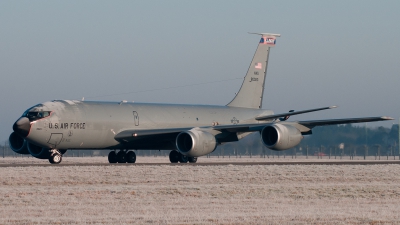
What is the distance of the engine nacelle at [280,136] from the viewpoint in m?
37.4

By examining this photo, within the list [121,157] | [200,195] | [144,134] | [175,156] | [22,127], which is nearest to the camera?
[200,195]

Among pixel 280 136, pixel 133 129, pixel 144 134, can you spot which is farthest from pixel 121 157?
pixel 280 136

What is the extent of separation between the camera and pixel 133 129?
130 feet

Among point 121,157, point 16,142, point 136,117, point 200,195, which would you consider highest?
point 136,117

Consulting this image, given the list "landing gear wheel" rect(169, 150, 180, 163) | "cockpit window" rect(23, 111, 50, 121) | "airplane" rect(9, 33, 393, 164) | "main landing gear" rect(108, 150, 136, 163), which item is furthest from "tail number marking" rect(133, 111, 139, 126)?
"cockpit window" rect(23, 111, 50, 121)

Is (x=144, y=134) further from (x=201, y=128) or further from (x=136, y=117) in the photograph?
(x=201, y=128)

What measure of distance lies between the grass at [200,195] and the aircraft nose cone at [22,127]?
531 centimetres

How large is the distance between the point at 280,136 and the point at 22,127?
1239 centimetres

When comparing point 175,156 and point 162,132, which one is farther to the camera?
point 175,156

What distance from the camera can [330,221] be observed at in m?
14.8

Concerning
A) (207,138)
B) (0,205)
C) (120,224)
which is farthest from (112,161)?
(120,224)

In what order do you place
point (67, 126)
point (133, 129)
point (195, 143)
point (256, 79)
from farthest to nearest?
point (256, 79) < point (133, 129) < point (195, 143) < point (67, 126)

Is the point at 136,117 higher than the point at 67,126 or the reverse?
higher

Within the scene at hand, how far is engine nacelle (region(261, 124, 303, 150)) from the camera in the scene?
37.4m
